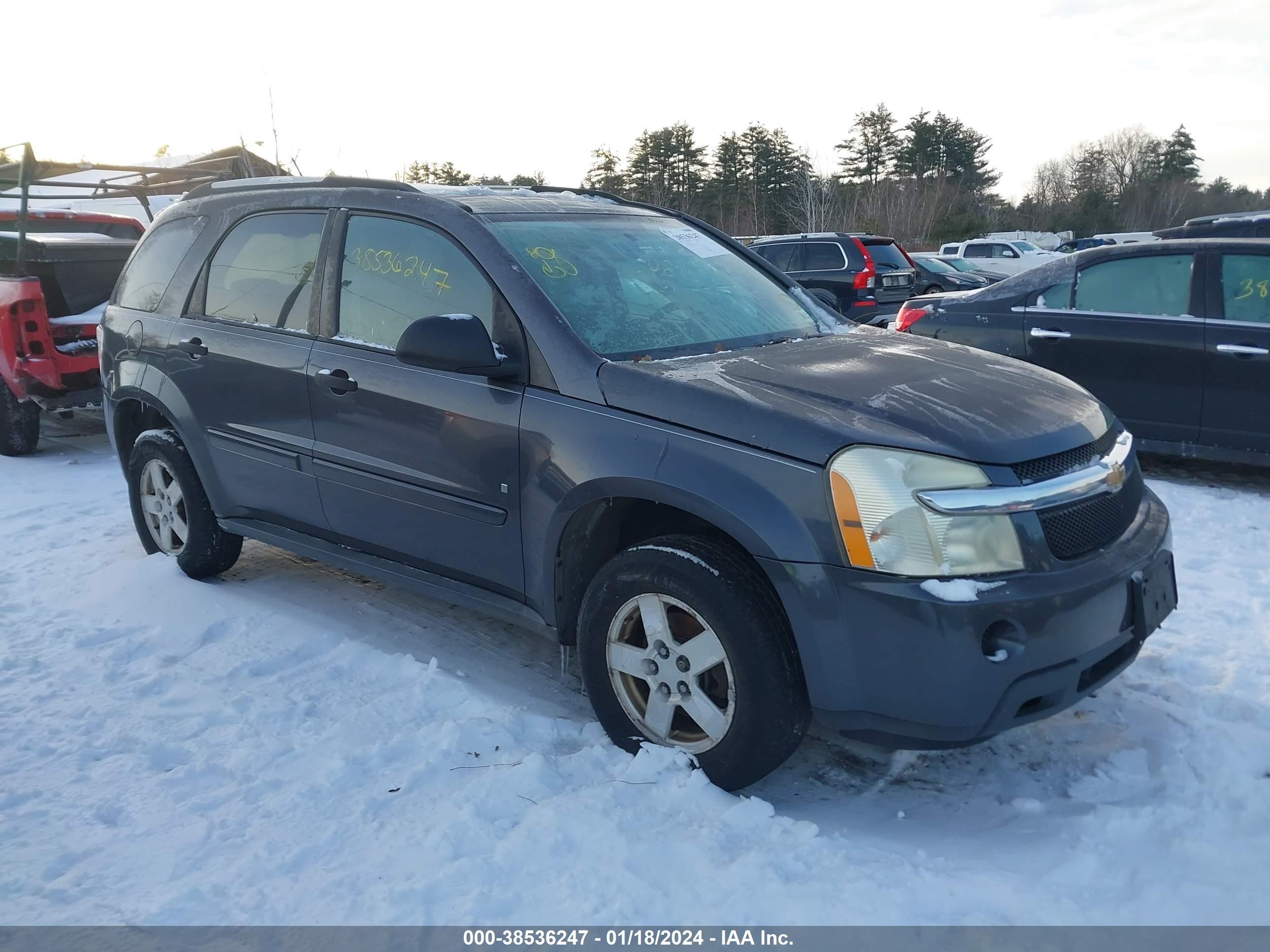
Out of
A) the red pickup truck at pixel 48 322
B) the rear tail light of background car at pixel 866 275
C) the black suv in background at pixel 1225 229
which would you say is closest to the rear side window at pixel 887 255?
the rear tail light of background car at pixel 866 275

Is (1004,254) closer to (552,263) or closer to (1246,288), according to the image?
(1246,288)

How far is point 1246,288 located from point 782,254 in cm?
1016

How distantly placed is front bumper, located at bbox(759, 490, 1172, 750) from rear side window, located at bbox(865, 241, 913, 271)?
44.5ft

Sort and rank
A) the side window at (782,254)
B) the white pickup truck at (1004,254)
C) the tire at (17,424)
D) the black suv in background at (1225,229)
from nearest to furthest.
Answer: the black suv in background at (1225,229) → the tire at (17,424) → the side window at (782,254) → the white pickup truck at (1004,254)

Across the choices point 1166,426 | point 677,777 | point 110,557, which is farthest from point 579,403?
point 1166,426

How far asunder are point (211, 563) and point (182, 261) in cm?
144

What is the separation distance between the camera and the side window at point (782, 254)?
1576cm

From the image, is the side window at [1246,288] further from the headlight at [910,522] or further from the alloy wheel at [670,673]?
the alloy wheel at [670,673]

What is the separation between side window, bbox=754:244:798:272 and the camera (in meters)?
15.8

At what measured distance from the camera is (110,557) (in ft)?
17.5

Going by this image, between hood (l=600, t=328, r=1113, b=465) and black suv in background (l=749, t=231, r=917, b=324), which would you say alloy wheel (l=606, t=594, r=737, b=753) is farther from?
black suv in background (l=749, t=231, r=917, b=324)

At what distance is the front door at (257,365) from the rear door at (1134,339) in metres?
4.86

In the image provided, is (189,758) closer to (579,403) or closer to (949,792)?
(579,403)

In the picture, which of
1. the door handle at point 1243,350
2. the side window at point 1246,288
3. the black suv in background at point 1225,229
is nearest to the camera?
the door handle at point 1243,350
